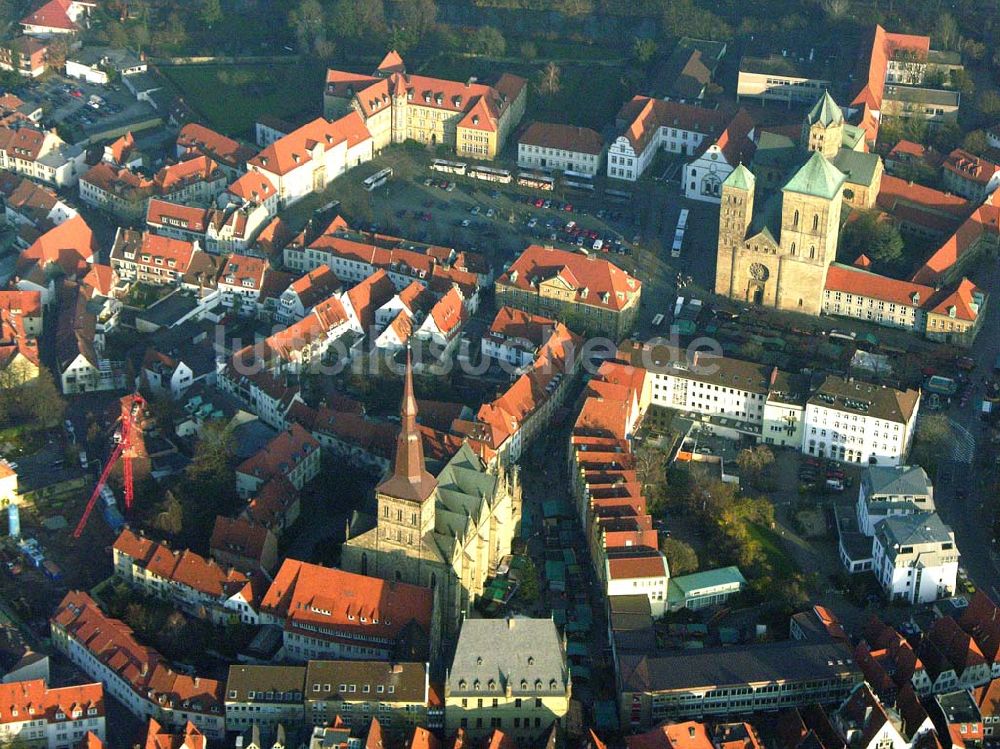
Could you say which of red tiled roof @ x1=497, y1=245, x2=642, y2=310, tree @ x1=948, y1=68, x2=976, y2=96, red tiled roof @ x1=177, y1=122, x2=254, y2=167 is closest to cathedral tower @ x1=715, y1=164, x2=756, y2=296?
red tiled roof @ x1=497, y1=245, x2=642, y2=310

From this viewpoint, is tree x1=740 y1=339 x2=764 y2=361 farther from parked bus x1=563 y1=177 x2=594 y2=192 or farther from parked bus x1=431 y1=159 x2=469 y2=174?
parked bus x1=431 y1=159 x2=469 y2=174

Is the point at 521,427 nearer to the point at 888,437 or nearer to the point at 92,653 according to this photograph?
the point at 888,437

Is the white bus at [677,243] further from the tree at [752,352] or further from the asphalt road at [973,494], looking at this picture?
the asphalt road at [973,494]

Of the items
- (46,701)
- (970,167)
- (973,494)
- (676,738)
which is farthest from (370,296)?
(676,738)

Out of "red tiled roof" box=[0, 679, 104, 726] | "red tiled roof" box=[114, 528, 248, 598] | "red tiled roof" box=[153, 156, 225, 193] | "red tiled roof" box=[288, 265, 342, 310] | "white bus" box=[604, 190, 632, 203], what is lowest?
"red tiled roof" box=[0, 679, 104, 726]

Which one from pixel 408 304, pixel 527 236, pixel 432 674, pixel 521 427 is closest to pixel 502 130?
pixel 527 236

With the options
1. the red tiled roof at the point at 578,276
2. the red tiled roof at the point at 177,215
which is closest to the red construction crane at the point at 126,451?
the red tiled roof at the point at 177,215

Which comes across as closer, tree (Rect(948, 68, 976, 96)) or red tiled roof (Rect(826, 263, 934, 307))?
red tiled roof (Rect(826, 263, 934, 307))
